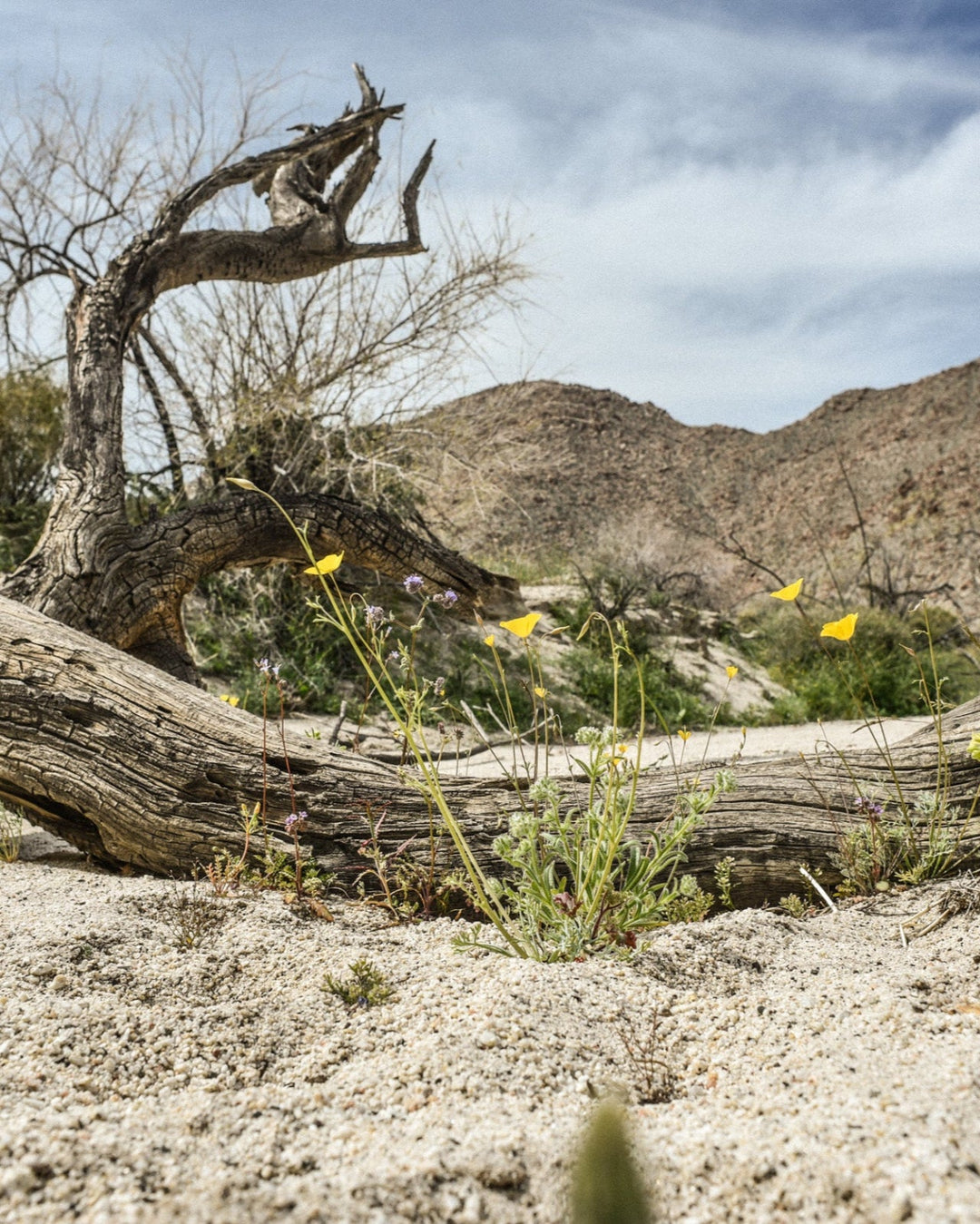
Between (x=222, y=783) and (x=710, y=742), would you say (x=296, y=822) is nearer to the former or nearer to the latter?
(x=222, y=783)

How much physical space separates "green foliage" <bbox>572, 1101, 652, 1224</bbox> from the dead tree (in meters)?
3.75

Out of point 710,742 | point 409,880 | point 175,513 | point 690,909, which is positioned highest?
point 175,513

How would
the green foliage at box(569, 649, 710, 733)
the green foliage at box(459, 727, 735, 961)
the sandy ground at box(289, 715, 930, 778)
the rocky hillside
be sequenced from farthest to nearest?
the rocky hillside → the green foliage at box(569, 649, 710, 733) → the sandy ground at box(289, 715, 930, 778) → the green foliage at box(459, 727, 735, 961)

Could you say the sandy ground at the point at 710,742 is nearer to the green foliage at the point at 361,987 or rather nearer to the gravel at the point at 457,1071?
the gravel at the point at 457,1071

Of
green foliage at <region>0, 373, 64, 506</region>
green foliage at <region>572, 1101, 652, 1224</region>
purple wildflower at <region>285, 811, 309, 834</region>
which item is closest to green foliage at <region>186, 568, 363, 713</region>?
green foliage at <region>0, 373, 64, 506</region>

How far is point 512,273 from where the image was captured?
799cm

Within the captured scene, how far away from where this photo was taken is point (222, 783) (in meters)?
2.82

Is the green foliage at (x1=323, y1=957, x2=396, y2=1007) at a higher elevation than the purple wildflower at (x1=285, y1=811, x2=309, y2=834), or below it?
below

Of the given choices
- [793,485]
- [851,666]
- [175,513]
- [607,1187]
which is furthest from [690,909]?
[793,485]

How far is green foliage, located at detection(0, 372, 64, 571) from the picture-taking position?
9273 mm

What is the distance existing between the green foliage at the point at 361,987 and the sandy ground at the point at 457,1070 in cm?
3

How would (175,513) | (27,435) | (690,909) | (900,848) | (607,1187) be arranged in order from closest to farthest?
(607,1187)
(690,909)
(900,848)
(175,513)
(27,435)

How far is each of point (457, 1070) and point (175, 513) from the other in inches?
164

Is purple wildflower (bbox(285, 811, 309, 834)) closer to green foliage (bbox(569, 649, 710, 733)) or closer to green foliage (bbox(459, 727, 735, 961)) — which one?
green foliage (bbox(459, 727, 735, 961))
